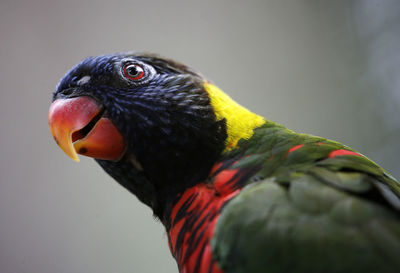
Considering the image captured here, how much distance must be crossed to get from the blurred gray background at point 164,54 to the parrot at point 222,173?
1.40 m

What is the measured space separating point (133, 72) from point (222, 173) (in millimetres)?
491

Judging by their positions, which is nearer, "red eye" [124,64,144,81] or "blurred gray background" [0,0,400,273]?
"red eye" [124,64,144,81]

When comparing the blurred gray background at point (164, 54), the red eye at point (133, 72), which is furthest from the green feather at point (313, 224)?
the blurred gray background at point (164, 54)

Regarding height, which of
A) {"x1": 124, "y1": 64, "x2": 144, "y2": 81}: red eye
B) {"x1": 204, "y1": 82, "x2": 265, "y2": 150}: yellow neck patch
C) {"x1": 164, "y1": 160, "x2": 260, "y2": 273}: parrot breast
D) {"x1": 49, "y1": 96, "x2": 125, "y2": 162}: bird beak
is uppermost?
{"x1": 124, "y1": 64, "x2": 144, "y2": 81}: red eye

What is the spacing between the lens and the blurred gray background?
2.26 meters

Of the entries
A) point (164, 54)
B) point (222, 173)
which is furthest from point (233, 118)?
point (164, 54)

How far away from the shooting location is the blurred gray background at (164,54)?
2.26 meters

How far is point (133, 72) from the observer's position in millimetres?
1060

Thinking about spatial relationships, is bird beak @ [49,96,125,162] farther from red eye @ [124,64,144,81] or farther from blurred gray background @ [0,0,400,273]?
blurred gray background @ [0,0,400,273]

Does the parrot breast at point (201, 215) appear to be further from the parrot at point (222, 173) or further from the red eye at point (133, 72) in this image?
the red eye at point (133, 72)

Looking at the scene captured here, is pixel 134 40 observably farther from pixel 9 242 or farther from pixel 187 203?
pixel 187 203

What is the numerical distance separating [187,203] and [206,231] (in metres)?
0.16

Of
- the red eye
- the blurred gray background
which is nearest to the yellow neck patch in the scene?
the red eye

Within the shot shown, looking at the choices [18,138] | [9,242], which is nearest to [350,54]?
[18,138]
